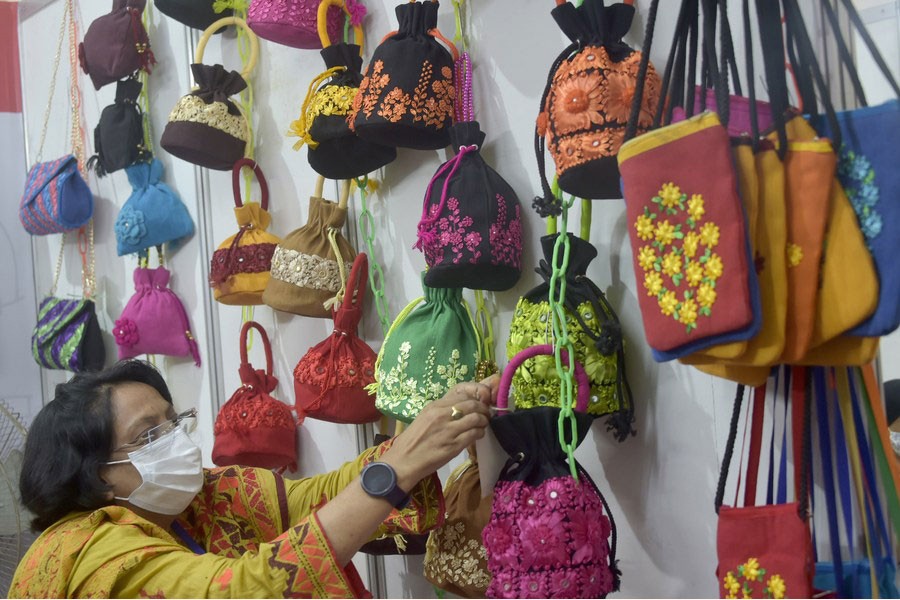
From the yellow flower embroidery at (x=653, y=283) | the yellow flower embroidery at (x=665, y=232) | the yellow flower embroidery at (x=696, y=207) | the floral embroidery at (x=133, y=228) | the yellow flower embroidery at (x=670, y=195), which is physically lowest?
the yellow flower embroidery at (x=653, y=283)

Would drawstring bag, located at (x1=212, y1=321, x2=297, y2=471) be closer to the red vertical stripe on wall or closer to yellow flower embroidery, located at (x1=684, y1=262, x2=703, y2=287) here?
yellow flower embroidery, located at (x1=684, y1=262, x2=703, y2=287)

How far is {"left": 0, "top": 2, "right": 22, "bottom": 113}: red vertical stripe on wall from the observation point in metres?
3.29

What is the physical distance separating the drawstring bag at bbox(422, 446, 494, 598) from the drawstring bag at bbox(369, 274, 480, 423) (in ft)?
0.44

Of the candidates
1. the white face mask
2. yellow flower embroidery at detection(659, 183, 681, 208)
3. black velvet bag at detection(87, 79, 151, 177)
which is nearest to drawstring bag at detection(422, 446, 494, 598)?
the white face mask

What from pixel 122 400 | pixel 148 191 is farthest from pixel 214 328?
pixel 122 400

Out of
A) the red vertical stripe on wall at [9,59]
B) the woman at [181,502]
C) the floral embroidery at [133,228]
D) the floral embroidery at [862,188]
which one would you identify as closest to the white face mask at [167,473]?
the woman at [181,502]

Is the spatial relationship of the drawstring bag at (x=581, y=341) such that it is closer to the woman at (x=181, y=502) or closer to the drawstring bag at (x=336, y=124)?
the woman at (x=181, y=502)

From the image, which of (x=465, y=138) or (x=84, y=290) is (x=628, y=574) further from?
(x=84, y=290)

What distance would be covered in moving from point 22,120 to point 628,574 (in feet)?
9.06

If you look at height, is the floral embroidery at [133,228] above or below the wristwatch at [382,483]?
above

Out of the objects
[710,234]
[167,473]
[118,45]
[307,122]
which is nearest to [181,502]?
[167,473]

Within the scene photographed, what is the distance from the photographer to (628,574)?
1.59 m

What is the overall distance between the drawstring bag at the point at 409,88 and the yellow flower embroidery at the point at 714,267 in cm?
75

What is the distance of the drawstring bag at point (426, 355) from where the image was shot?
1.63m
